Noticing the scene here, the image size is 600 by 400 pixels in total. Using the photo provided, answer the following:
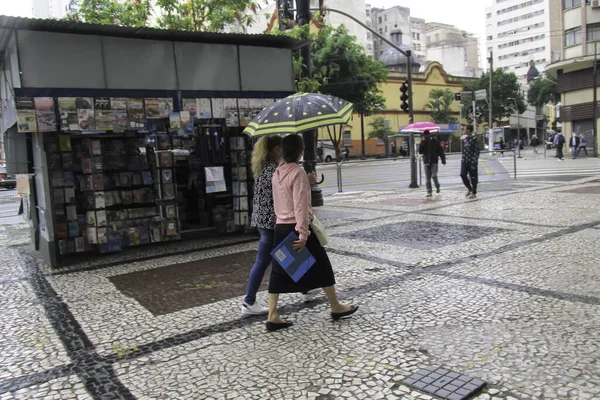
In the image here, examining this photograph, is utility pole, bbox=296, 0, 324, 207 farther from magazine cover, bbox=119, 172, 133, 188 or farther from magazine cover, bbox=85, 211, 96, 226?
magazine cover, bbox=85, 211, 96, 226

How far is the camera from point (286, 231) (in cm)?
426

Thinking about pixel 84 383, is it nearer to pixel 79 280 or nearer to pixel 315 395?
pixel 315 395

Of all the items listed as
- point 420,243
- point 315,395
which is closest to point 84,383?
point 315,395

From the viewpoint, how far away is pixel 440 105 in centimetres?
6153

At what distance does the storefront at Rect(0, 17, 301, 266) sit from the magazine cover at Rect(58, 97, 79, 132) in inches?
0.6

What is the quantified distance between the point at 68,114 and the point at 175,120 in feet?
5.18

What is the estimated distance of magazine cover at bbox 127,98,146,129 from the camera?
7.58 m

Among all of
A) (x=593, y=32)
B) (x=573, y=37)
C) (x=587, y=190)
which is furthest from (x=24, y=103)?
(x=573, y=37)

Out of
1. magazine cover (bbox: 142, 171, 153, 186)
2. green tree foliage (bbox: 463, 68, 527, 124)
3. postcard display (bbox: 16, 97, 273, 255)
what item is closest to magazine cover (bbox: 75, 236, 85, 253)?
postcard display (bbox: 16, 97, 273, 255)

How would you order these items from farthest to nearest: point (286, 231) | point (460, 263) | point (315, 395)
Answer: point (460, 263) → point (286, 231) → point (315, 395)

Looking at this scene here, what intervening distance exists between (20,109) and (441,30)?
128m

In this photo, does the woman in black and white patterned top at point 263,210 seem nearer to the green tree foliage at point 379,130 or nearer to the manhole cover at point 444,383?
the manhole cover at point 444,383

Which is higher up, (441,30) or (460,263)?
(441,30)

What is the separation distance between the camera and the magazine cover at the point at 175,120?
7.88 metres
